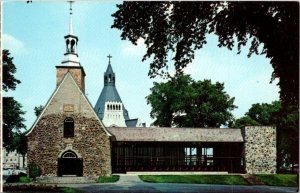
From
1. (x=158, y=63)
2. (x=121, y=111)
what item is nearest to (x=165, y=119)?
(x=121, y=111)

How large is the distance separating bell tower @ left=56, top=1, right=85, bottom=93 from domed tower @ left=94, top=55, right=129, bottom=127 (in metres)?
50.2

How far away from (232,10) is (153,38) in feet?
10.9

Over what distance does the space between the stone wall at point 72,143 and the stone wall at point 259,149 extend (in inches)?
494

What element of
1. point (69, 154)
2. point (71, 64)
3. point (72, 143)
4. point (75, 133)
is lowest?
point (69, 154)

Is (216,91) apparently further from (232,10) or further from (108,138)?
(232,10)

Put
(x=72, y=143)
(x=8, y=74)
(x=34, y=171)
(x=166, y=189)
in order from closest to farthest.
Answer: (x=166, y=189), (x=8, y=74), (x=34, y=171), (x=72, y=143)

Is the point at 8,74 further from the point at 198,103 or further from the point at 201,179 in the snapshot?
the point at 198,103

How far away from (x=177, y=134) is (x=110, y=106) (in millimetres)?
50764

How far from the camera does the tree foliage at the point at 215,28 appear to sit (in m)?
15.8

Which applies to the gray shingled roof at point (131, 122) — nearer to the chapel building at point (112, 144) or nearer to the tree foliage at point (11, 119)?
the chapel building at point (112, 144)

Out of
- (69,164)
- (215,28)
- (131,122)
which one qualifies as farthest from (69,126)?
(131,122)

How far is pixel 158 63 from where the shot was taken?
17969 millimetres

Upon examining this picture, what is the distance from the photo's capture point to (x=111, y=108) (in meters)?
87.6

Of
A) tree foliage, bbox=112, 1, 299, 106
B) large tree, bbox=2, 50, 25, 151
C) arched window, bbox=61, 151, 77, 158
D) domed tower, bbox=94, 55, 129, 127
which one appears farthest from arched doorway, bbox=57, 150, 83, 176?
domed tower, bbox=94, 55, 129, 127
